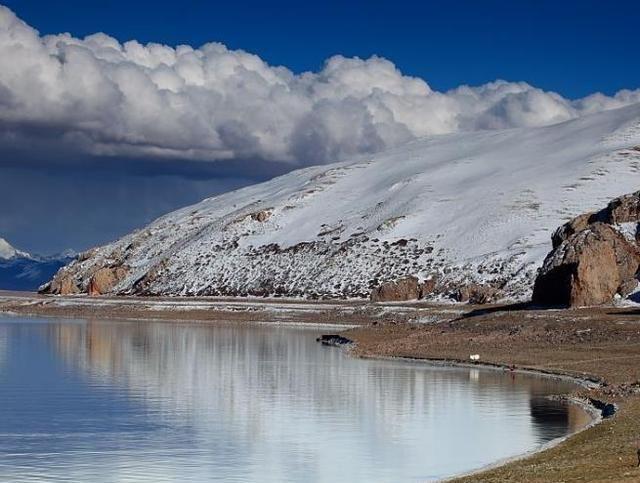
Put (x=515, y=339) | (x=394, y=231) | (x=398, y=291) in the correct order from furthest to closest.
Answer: (x=394, y=231) → (x=398, y=291) → (x=515, y=339)

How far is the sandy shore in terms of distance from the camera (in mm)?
26703

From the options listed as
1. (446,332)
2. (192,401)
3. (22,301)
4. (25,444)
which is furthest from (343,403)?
(22,301)

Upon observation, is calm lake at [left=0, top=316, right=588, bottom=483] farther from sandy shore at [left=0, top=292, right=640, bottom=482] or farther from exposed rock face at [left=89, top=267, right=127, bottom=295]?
exposed rock face at [left=89, top=267, right=127, bottom=295]

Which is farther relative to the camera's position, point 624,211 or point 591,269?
point 624,211

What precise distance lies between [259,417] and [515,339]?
1365 inches

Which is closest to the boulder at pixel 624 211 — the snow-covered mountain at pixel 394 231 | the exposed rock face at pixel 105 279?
the snow-covered mountain at pixel 394 231

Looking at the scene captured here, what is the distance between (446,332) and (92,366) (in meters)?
29.5

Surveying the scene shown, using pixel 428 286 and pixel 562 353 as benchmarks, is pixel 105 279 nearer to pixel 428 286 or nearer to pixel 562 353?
pixel 428 286

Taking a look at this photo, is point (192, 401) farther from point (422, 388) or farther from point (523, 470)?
point (523, 470)

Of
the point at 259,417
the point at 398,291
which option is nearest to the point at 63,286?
the point at 398,291

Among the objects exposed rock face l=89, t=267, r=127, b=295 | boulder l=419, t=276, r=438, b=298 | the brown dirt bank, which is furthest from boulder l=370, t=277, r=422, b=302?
exposed rock face l=89, t=267, r=127, b=295

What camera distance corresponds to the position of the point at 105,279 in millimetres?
173000

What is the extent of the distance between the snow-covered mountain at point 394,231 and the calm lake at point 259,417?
57496 millimetres

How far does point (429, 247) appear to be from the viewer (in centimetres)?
14150
